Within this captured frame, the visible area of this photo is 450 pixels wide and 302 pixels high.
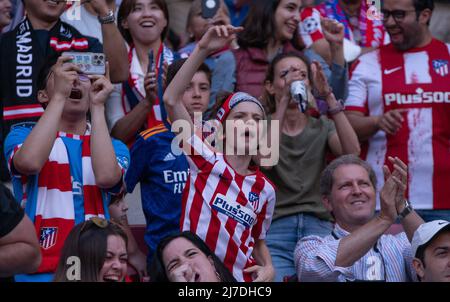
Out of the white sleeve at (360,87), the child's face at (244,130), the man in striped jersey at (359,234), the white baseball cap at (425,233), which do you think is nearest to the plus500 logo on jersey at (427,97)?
the white sleeve at (360,87)

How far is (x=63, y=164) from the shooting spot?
5707 millimetres

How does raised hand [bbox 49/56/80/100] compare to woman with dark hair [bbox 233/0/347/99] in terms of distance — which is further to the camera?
woman with dark hair [bbox 233/0/347/99]

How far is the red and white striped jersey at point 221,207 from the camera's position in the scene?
18.4 ft

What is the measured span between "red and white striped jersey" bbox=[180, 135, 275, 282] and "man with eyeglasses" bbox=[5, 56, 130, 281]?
16.2 inches

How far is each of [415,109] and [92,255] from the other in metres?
3.03

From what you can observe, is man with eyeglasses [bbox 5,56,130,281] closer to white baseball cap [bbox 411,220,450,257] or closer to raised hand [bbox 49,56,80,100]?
raised hand [bbox 49,56,80,100]

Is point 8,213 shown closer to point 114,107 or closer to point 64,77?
point 64,77

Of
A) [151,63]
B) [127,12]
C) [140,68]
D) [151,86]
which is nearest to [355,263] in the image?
[151,86]

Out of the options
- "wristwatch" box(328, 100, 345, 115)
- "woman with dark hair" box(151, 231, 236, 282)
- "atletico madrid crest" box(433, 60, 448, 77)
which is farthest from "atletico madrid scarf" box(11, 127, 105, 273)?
"atletico madrid crest" box(433, 60, 448, 77)

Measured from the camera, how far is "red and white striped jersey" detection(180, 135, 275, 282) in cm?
562

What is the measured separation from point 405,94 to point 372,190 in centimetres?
124

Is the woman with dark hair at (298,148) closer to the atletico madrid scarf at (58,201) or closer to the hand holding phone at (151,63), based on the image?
the hand holding phone at (151,63)

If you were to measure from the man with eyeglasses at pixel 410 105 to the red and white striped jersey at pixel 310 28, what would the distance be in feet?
1.92
